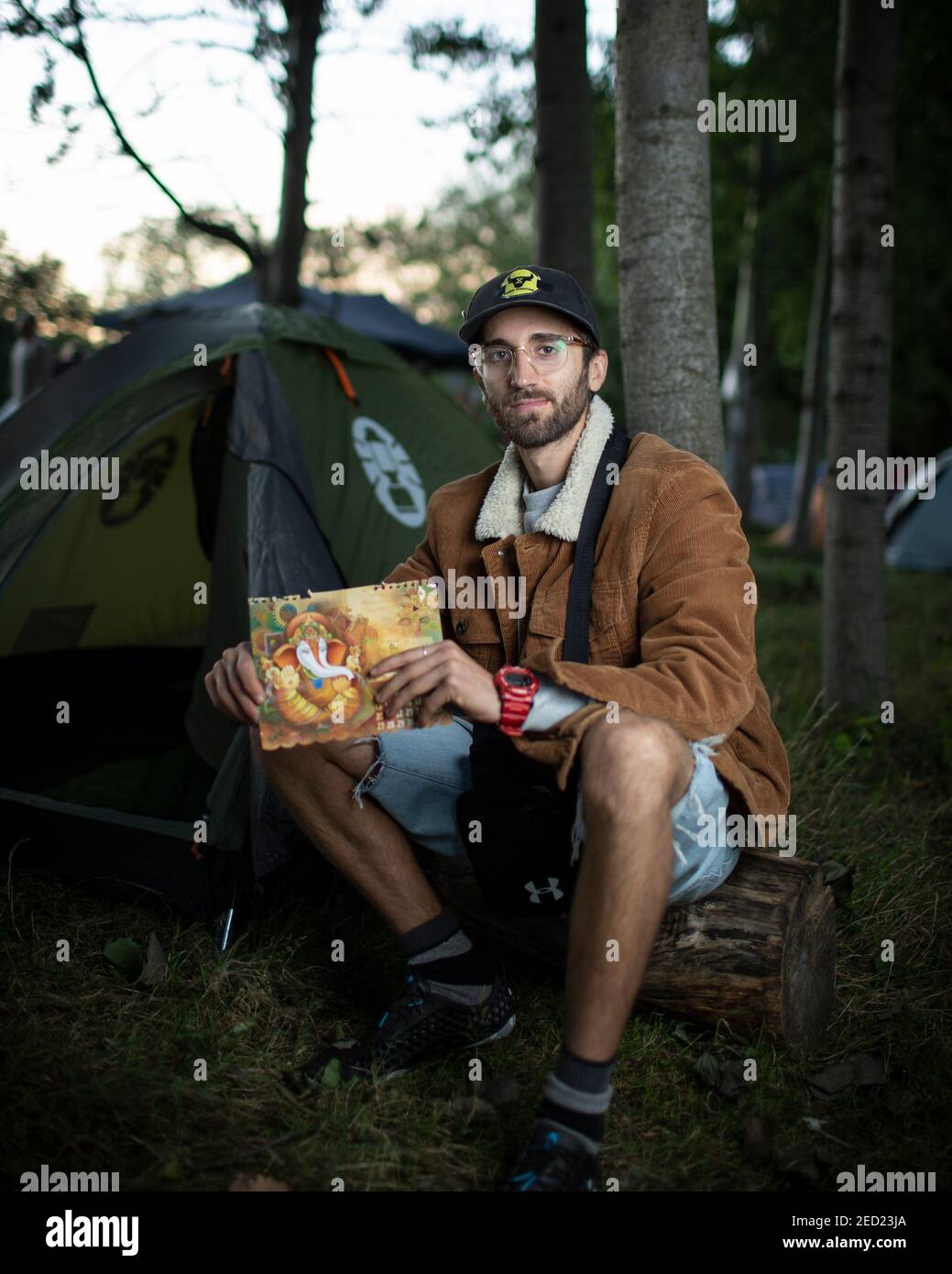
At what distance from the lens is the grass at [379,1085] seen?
1851mm

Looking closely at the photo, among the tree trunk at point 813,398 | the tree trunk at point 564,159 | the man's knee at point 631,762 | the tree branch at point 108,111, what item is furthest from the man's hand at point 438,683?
the tree trunk at point 813,398

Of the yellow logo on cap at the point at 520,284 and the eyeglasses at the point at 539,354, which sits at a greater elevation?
the yellow logo on cap at the point at 520,284

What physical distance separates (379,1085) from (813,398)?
928cm

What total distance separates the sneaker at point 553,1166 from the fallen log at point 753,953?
55 cm

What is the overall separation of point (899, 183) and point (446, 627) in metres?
10.9

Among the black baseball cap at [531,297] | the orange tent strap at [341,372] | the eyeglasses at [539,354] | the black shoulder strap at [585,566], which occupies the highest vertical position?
the orange tent strap at [341,372]

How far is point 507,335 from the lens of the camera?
227 cm

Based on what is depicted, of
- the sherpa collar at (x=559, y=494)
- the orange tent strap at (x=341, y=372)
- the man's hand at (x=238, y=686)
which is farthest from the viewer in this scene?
the orange tent strap at (x=341, y=372)

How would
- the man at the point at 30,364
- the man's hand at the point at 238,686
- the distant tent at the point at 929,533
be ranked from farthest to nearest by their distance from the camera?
1. the distant tent at the point at 929,533
2. the man at the point at 30,364
3. the man's hand at the point at 238,686

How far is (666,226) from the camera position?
3006 mm

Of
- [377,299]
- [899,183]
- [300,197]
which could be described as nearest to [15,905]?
[300,197]

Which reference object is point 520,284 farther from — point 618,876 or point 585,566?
point 618,876

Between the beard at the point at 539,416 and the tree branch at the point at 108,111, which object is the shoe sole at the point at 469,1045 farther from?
the tree branch at the point at 108,111

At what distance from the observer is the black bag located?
6.54 ft
